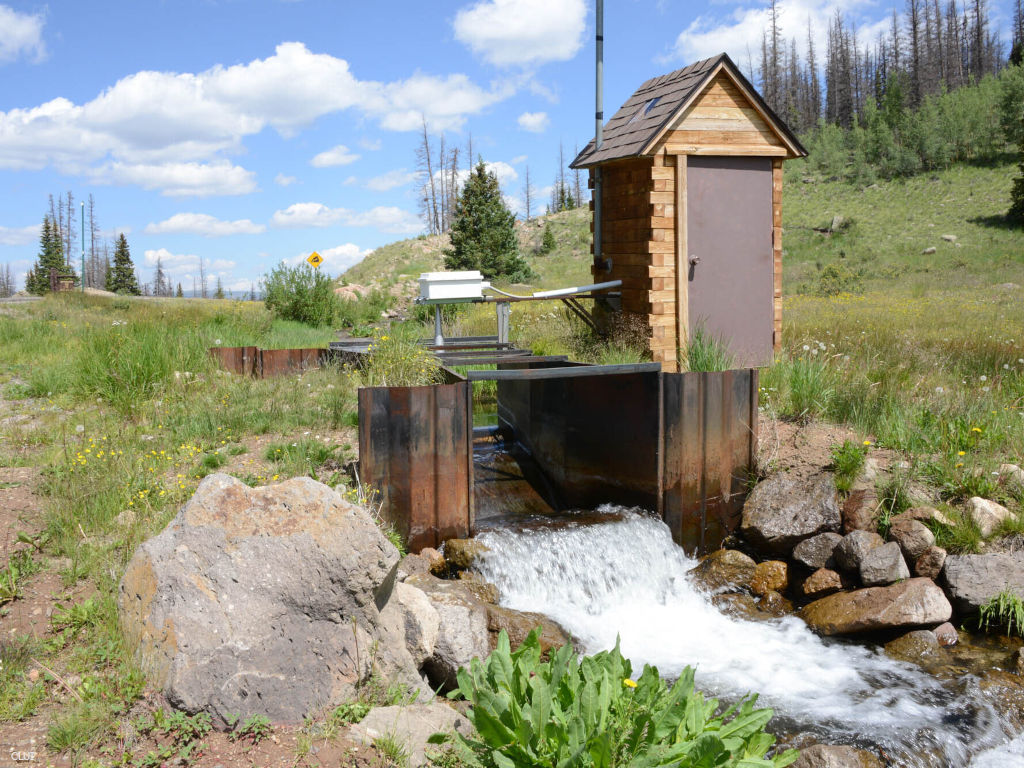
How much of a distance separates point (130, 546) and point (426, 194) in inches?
2362

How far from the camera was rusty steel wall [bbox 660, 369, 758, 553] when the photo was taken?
25.4ft

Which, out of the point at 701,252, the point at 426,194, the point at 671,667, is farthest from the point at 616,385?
the point at 426,194

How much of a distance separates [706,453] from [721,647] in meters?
2.21

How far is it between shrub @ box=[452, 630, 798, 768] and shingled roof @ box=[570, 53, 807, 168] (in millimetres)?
7089

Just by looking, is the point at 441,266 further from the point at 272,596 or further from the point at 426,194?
the point at 272,596

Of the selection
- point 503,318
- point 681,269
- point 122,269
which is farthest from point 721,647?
point 122,269

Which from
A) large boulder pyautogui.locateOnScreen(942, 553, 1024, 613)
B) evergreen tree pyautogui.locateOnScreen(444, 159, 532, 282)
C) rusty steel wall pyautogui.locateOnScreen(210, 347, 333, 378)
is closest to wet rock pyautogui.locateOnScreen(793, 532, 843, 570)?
large boulder pyautogui.locateOnScreen(942, 553, 1024, 613)

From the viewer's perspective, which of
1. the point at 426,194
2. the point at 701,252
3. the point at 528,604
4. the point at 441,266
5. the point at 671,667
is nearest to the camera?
the point at 671,667

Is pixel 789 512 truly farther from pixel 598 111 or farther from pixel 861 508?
pixel 598 111

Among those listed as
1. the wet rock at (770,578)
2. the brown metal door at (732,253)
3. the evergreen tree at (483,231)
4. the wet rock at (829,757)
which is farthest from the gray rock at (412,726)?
the evergreen tree at (483,231)

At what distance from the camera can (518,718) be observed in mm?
3219

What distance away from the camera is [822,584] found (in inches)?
268

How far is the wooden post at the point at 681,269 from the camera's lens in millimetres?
9305

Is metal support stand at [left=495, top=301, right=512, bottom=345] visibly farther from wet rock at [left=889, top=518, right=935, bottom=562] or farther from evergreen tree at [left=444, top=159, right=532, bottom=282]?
evergreen tree at [left=444, top=159, right=532, bottom=282]
